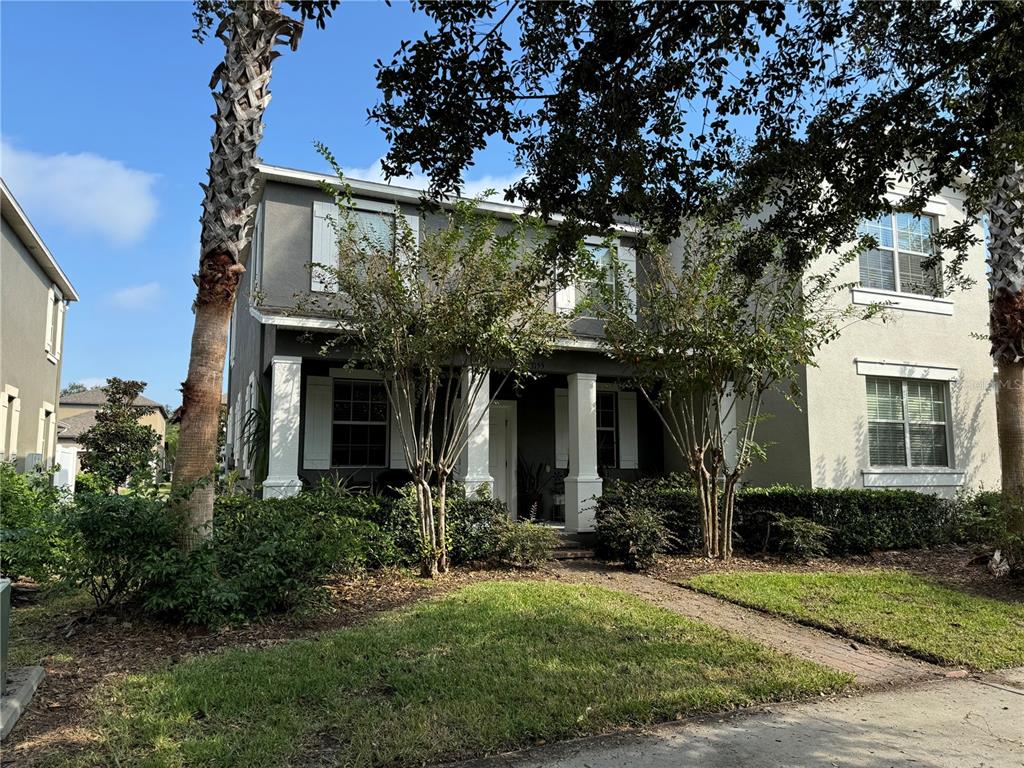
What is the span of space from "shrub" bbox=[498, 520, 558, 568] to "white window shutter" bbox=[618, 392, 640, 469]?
18.2 feet

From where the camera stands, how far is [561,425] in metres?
14.9

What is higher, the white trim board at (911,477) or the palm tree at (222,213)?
the palm tree at (222,213)

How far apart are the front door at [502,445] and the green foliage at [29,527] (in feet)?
25.5

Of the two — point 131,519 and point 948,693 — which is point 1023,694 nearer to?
point 948,693

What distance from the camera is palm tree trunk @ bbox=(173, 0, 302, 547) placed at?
6.69 meters

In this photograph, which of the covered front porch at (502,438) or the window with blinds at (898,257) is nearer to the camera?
the covered front porch at (502,438)

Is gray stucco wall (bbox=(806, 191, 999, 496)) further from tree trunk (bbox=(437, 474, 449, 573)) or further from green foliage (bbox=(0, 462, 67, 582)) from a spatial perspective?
green foliage (bbox=(0, 462, 67, 582))

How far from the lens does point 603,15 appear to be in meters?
5.18

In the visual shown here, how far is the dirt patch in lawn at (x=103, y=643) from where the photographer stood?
4012 mm

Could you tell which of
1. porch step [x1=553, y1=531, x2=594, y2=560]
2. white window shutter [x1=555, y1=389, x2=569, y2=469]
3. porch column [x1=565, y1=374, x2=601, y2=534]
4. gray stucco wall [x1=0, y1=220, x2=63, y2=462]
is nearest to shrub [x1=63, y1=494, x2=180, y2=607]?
porch step [x1=553, y1=531, x2=594, y2=560]

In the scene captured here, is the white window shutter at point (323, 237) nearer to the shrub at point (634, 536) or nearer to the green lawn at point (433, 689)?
the shrub at point (634, 536)

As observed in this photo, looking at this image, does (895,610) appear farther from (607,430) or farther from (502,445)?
(502,445)

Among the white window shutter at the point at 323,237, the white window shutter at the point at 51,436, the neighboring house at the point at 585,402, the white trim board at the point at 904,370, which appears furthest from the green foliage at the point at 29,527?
the white trim board at the point at 904,370

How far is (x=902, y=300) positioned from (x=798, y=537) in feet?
19.5
